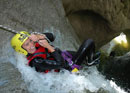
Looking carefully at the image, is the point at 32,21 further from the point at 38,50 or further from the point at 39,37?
the point at 38,50

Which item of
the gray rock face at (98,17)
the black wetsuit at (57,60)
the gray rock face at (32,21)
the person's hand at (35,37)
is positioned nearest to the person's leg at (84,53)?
the black wetsuit at (57,60)

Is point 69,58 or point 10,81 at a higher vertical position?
point 10,81

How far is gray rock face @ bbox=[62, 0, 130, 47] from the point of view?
5426mm

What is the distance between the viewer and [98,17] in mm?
6191

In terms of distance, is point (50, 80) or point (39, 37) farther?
point (50, 80)

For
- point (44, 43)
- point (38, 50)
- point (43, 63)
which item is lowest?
point (43, 63)

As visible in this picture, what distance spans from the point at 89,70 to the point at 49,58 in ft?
4.53

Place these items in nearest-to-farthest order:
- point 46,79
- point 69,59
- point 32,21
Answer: point 46,79
point 69,59
point 32,21

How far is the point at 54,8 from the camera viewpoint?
425cm

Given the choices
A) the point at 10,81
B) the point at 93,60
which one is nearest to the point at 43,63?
the point at 10,81

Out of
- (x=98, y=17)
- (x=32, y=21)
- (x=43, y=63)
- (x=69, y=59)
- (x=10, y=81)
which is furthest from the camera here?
(x=98, y=17)

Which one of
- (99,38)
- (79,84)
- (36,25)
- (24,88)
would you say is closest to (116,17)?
(99,38)

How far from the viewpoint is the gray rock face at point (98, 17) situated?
17.8 feet

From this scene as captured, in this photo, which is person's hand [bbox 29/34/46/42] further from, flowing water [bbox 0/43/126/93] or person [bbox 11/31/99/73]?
flowing water [bbox 0/43/126/93]
